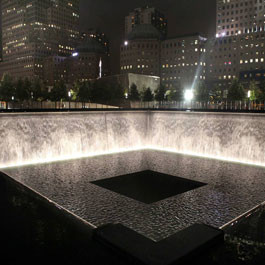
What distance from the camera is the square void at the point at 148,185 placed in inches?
414

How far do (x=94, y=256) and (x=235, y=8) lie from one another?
454 feet

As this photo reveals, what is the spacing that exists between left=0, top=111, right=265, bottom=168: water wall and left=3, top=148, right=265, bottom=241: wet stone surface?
1685 millimetres

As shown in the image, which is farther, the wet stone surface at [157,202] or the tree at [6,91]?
the tree at [6,91]

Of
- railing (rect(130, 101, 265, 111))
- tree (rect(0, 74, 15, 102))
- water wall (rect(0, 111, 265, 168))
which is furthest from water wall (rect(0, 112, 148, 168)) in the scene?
tree (rect(0, 74, 15, 102))

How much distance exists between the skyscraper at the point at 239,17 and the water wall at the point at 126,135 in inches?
4410

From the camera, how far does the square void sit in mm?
10508

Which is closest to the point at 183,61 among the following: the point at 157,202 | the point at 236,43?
the point at 236,43

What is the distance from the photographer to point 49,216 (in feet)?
27.2

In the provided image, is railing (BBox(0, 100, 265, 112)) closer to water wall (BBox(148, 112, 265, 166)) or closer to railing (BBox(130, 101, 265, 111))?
railing (BBox(130, 101, 265, 111))

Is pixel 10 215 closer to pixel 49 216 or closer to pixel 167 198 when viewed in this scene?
pixel 49 216

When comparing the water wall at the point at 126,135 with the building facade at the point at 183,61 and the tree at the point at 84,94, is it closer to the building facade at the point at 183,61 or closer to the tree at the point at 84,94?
the tree at the point at 84,94

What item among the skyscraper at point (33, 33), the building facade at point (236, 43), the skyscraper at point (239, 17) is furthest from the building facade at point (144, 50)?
the skyscraper at point (33, 33)

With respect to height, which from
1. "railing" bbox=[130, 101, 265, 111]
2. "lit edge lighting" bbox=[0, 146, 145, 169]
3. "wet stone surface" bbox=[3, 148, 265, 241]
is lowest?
"wet stone surface" bbox=[3, 148, 265, 241]

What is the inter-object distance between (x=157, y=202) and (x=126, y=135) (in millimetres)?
13017
